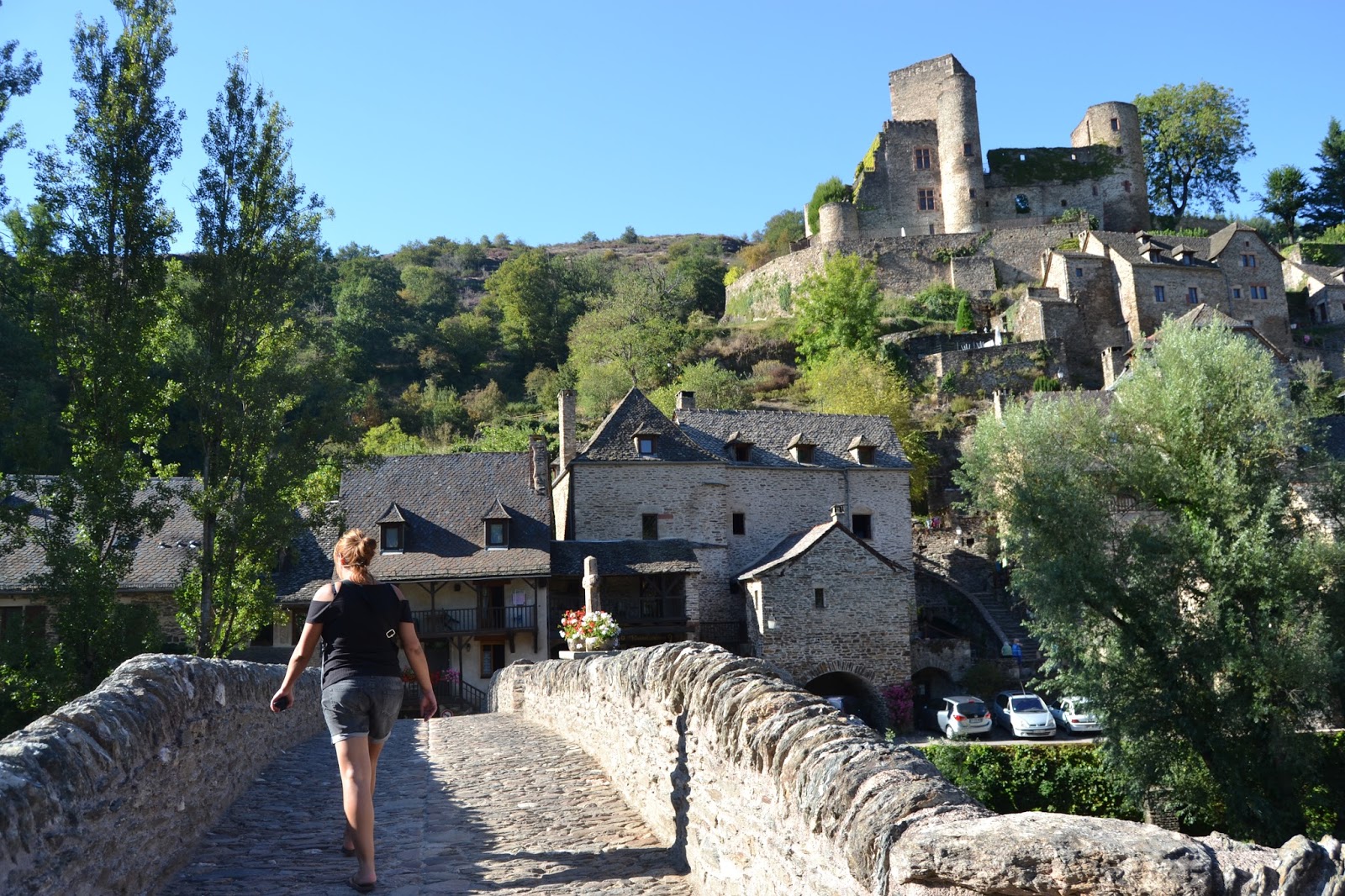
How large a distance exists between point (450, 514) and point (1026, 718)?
60.2ft

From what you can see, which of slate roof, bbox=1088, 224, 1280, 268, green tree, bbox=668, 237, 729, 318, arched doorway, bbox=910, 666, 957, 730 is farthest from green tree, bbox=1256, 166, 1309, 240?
arched doorway, bbox=910, 666, 957, 730

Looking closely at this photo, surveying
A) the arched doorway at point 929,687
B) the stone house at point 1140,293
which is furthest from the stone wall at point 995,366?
the arched doorway at point 929,687

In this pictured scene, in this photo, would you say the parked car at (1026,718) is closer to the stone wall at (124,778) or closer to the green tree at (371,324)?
the stone wall at (124,778)

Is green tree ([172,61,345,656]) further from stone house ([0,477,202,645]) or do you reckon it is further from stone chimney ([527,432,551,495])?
stone chimney ([527,432,551,495])

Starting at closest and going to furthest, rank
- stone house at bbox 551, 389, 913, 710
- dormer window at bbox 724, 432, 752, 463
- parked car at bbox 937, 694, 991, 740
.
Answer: parked car at bbox 937, 694, 991, 740, stone house at bbox 551, 389, 913, 710, dormer window at bbox 724, 432, 752, 463

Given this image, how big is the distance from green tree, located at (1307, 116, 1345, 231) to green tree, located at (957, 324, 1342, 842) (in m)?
73.2

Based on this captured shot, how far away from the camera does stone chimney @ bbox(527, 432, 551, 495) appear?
34312 mm

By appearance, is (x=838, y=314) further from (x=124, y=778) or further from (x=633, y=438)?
(x=124, y=778)

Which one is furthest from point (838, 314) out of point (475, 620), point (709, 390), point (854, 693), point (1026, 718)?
point (475, 620)

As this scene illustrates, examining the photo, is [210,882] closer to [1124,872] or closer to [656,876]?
[656,876]

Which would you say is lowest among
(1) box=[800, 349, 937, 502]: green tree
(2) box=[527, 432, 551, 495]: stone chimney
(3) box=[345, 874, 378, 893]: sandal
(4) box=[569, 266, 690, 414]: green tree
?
(3) box=[345, 874, 378, 893]: sandal

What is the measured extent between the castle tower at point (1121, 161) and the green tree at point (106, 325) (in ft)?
220

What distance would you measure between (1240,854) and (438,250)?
487 feet

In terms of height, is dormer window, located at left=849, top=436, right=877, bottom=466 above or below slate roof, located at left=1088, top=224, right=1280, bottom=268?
below
